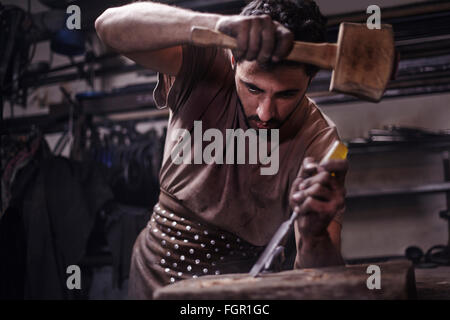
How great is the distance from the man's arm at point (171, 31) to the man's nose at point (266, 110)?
9.1 inches

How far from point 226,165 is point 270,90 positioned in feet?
0.89

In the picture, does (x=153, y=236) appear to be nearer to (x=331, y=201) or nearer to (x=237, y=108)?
(x=237, y=108)

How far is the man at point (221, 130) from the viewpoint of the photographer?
1.23 metres

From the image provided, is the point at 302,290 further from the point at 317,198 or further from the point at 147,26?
the point at 147,26

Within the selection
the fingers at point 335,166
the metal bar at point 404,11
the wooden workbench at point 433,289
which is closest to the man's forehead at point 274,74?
the fingers at point 335,166

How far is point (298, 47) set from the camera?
1064 mm

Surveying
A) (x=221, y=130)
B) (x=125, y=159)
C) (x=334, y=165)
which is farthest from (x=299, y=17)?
(x=125, y=159)

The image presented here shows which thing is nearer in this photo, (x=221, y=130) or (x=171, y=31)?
(x=171, y=31)

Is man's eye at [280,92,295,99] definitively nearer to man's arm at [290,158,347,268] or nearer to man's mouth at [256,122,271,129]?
man's mouth at [256,122,271,129]

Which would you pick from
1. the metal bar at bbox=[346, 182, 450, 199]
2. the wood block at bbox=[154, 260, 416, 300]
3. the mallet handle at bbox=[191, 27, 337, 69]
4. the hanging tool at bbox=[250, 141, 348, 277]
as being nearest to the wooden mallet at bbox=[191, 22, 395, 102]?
the mallet handle at bbox=[191, 27, 337, 69]

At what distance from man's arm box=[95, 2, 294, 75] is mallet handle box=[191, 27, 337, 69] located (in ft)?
0.07

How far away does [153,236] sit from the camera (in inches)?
59.0

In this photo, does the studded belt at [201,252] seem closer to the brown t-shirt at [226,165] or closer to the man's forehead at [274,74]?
the brown t-shirt at [226,165]

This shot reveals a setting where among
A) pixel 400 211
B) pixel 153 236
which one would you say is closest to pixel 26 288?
pixel 153 236
